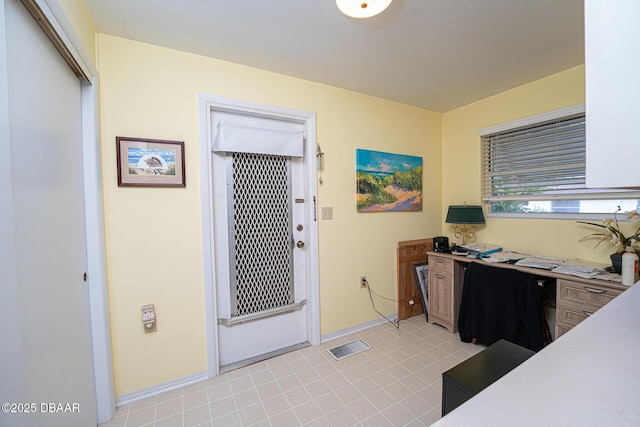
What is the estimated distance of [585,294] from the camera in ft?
5.51

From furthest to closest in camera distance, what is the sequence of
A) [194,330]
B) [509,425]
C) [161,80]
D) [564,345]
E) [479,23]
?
[194,330] → [161,80] → [479,23] → [564,345] → [509,425]

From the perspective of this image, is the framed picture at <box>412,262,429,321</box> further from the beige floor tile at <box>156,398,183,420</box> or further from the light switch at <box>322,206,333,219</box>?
the beige floor tile at <box>156,398,183,420</box>

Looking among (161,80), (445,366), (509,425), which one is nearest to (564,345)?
(509,425)

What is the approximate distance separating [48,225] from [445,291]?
2.94 meters

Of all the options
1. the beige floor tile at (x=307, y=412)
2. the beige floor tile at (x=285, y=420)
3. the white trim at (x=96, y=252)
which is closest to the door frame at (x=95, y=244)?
the white trim at (x=96, y=252)

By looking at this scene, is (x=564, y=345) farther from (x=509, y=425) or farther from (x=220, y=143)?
(x=220, y=143)

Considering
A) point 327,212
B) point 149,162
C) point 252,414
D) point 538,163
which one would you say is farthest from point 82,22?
point 538,163

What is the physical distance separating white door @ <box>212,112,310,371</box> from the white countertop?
1.82 meters

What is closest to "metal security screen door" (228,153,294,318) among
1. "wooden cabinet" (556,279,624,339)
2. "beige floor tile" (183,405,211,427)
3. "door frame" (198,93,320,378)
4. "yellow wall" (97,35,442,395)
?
"door frame" (198,93,320,378)

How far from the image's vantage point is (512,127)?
8.09ft

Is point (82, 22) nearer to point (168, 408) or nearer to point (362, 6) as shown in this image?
point (362, 6)

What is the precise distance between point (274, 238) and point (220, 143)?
89cm

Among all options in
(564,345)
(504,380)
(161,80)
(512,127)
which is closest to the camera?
(504,380)

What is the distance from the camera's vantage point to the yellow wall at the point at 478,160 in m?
2.11
